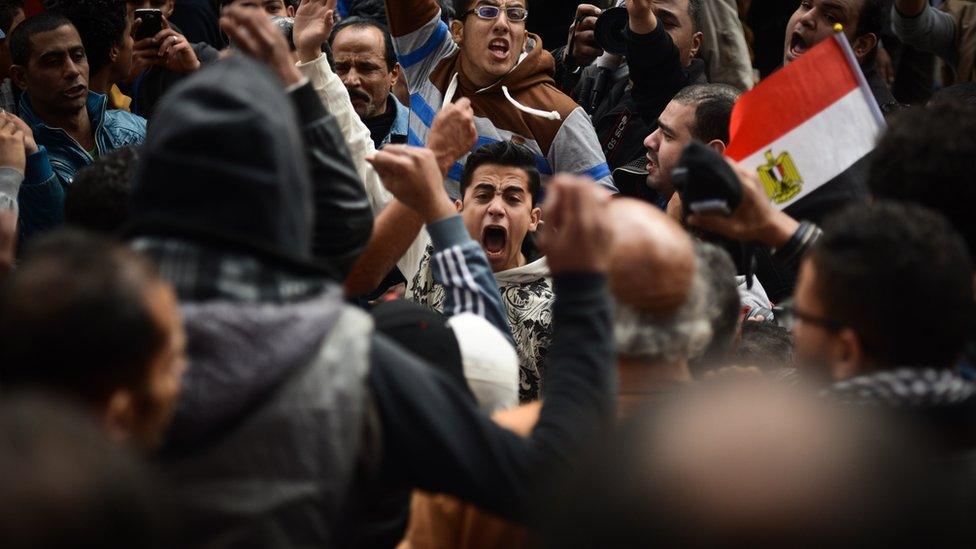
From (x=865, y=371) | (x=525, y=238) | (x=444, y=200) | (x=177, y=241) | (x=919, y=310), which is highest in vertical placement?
(x=177, y=241)

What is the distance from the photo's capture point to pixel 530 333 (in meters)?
4.02

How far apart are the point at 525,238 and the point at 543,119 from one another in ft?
1.90

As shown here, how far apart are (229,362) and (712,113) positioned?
322cm

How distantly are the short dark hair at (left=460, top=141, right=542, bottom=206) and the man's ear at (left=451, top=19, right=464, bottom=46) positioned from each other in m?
0.90

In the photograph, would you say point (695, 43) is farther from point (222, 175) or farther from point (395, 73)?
point (222, 175)

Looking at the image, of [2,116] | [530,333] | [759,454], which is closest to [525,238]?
[530,333]

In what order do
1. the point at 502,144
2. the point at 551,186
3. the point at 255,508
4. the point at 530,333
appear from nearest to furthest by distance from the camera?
the point at 255,508
the point at 551,186
the point at 530,333
the point at 502,144

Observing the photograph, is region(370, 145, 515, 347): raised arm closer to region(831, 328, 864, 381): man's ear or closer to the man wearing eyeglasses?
region(831, 328, 864, 381): man's ear

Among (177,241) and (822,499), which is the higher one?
(822,499)

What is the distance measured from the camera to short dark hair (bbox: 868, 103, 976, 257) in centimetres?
227

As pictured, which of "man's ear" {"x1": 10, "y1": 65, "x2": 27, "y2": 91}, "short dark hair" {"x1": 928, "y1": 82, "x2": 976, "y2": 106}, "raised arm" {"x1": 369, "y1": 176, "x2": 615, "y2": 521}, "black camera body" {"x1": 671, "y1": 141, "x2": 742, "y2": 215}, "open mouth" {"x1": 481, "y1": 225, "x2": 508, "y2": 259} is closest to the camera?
"raised arm" {"x1": 369, "y1": 176, "x2": 615, "y2": 521}

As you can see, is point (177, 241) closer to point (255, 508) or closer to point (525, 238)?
point (255, 508)

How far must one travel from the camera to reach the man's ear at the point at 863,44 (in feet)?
16.7

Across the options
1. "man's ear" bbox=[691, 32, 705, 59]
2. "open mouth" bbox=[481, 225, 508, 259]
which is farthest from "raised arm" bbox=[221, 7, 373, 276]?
"man's ear" bbox=[691, 32, 705, 59]
